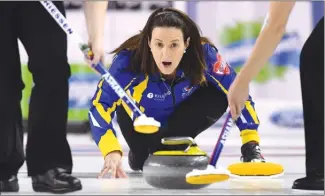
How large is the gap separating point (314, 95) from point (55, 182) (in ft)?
3.16

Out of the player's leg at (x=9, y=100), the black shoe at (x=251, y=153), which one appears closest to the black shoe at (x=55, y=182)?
the player's leg at (x=9, y=100)

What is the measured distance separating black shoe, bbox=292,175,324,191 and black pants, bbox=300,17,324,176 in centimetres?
3

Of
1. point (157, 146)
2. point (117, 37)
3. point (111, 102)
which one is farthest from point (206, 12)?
point (111, 102)

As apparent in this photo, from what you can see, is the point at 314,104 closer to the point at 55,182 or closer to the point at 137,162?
the point at 55,182

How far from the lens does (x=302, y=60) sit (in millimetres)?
2527

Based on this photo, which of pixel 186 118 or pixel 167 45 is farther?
pixel 186 118

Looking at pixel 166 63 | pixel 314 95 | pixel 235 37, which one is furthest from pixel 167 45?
pixel 235 37

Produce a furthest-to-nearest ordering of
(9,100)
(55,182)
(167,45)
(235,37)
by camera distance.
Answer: (235,37) → (167,45) → (9,100) → (55,182)

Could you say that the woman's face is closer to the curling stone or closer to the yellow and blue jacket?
the yellow and blue jacket

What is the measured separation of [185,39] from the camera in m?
2.94

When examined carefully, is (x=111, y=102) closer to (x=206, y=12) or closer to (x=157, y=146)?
(x=157, y=146)

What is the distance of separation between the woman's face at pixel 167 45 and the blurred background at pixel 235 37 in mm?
3779

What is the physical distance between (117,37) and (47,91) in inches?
165

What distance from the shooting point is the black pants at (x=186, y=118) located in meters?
3.38
